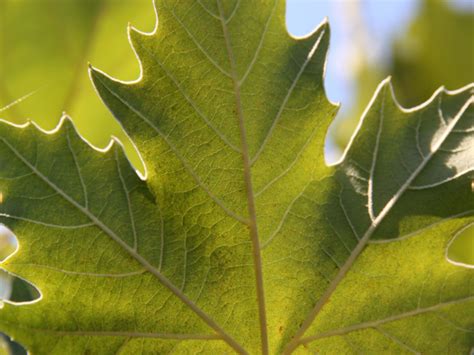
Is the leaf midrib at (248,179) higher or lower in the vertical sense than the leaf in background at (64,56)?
lower

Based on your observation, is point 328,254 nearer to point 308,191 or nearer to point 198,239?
point 308,191

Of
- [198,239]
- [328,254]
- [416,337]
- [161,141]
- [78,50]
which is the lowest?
Answer: [416,337]

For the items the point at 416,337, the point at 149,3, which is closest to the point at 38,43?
the point at 149,3

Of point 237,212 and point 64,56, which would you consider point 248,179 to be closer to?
point 237,212

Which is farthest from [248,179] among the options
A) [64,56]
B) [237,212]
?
[64,56]

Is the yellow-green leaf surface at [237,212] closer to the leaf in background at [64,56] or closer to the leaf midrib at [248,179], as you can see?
the leaf midrib at [248,179]

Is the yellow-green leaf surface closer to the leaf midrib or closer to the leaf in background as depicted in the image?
the leaf midrib

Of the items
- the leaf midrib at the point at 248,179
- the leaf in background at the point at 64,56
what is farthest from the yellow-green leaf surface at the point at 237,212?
the leaf in background at the point at 64,56

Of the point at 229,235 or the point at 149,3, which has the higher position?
the point at 149,3
